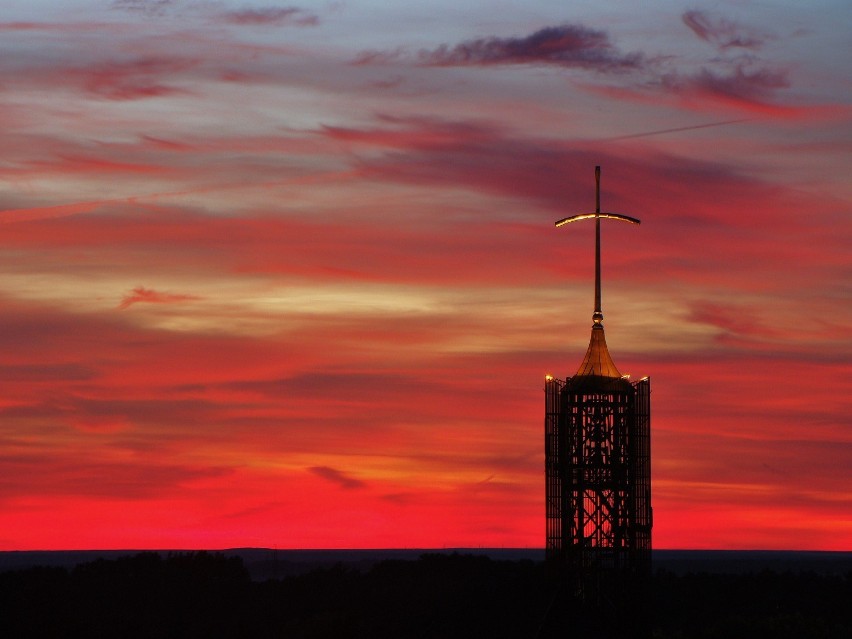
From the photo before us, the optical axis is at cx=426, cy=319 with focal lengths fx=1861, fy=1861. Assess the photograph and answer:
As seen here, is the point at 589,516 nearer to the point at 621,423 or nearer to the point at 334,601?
the point at 621,423

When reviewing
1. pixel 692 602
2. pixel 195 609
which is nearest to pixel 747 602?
pixel 692 602

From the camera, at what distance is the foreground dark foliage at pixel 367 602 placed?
88.4 m

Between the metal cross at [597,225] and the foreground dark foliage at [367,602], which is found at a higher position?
the metal cross at [597,225]

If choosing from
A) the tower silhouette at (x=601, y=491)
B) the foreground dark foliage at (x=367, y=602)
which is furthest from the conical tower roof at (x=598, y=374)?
the foreground dark foliage at (x=367, y=602)

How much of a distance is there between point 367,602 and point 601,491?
182 feet

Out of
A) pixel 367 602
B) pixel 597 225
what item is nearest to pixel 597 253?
pixel 597 225

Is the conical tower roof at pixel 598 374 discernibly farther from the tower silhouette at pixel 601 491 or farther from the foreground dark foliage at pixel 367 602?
the foreground dark foliage at pixel 367 602

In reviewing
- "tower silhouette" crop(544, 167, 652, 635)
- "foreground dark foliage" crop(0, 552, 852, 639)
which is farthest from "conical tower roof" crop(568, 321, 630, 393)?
"foreground dark foliage" crop(0, 552, 852, 639)

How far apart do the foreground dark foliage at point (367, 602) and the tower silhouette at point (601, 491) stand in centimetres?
274

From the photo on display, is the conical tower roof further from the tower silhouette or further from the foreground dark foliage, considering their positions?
the foreground dark foliage

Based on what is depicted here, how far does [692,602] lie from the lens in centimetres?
12088

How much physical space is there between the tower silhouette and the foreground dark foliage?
2741 millimetres

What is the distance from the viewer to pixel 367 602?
118688 mm

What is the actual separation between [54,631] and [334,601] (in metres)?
26.6
